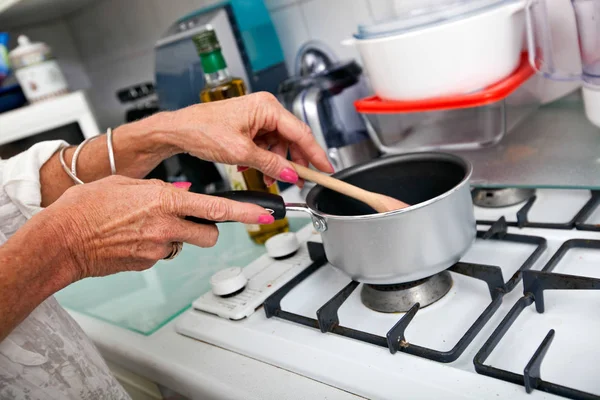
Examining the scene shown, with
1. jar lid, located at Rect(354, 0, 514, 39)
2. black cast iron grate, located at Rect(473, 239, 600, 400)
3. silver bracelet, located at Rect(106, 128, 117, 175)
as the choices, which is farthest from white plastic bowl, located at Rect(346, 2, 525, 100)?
silver bracelet, located at Rect(106, 128, 117, 175)

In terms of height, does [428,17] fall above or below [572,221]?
above

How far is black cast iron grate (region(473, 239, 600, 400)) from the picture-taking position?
0.40 metres

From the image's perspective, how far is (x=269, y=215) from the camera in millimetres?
521

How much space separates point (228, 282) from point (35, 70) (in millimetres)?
913

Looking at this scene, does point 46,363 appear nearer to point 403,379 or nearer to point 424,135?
point 403,379

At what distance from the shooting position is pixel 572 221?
1.98ft

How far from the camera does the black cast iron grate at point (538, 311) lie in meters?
0.40

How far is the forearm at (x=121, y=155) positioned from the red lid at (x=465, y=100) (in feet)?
0.92

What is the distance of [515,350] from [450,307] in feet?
0.29

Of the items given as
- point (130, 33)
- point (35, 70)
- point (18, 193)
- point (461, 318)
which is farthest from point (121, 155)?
point (130, 33)

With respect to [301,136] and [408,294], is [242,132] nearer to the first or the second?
[301,136]

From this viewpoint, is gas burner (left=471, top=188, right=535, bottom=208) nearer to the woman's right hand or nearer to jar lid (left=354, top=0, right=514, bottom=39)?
jar lid (left=354, top=0, right=514, bottom=39)

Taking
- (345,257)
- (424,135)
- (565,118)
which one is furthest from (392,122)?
(345,257)

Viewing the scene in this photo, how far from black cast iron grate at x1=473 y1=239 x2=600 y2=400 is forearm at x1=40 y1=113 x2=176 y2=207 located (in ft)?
1.38
